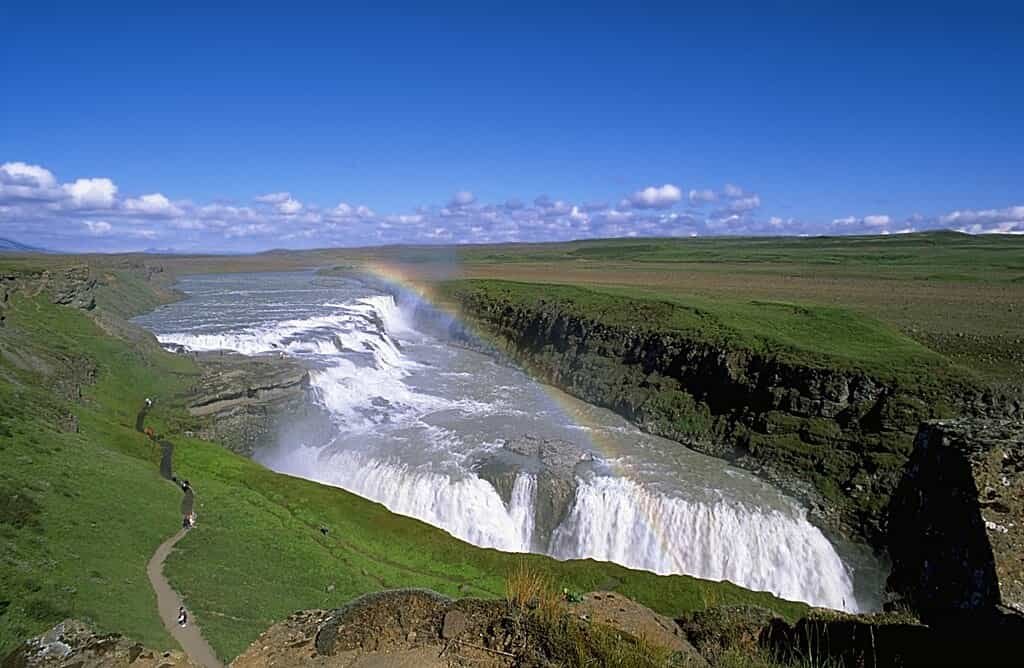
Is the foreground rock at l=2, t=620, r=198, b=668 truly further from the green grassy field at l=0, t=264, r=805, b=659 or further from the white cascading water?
the white cascading water

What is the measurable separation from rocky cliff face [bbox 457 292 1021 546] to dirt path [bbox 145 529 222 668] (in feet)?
81.6

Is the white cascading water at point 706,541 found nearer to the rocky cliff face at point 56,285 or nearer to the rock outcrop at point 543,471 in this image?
the rock outcrop at point 543,471

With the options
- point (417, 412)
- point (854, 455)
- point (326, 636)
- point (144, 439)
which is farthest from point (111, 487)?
point (854, 455)

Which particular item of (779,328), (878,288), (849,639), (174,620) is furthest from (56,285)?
(878,288)

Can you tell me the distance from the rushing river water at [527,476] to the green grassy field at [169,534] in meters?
3.84

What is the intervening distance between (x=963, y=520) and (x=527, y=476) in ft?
73.5

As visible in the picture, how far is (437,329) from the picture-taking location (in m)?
75.6

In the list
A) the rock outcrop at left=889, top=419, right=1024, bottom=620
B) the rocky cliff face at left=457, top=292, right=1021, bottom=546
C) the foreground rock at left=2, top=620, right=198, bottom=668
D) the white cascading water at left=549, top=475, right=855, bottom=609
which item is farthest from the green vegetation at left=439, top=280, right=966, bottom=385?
the foreground rock at left=2, top=620, right=198, bottom=668

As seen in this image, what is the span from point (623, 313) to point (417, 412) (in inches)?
847

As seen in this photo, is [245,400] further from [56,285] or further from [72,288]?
[72,288]

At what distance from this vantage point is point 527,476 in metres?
28.5

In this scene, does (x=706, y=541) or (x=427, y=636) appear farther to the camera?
(x=706, y=541)

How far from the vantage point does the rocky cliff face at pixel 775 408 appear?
27.9 meters

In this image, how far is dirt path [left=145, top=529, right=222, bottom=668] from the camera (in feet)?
42.8
